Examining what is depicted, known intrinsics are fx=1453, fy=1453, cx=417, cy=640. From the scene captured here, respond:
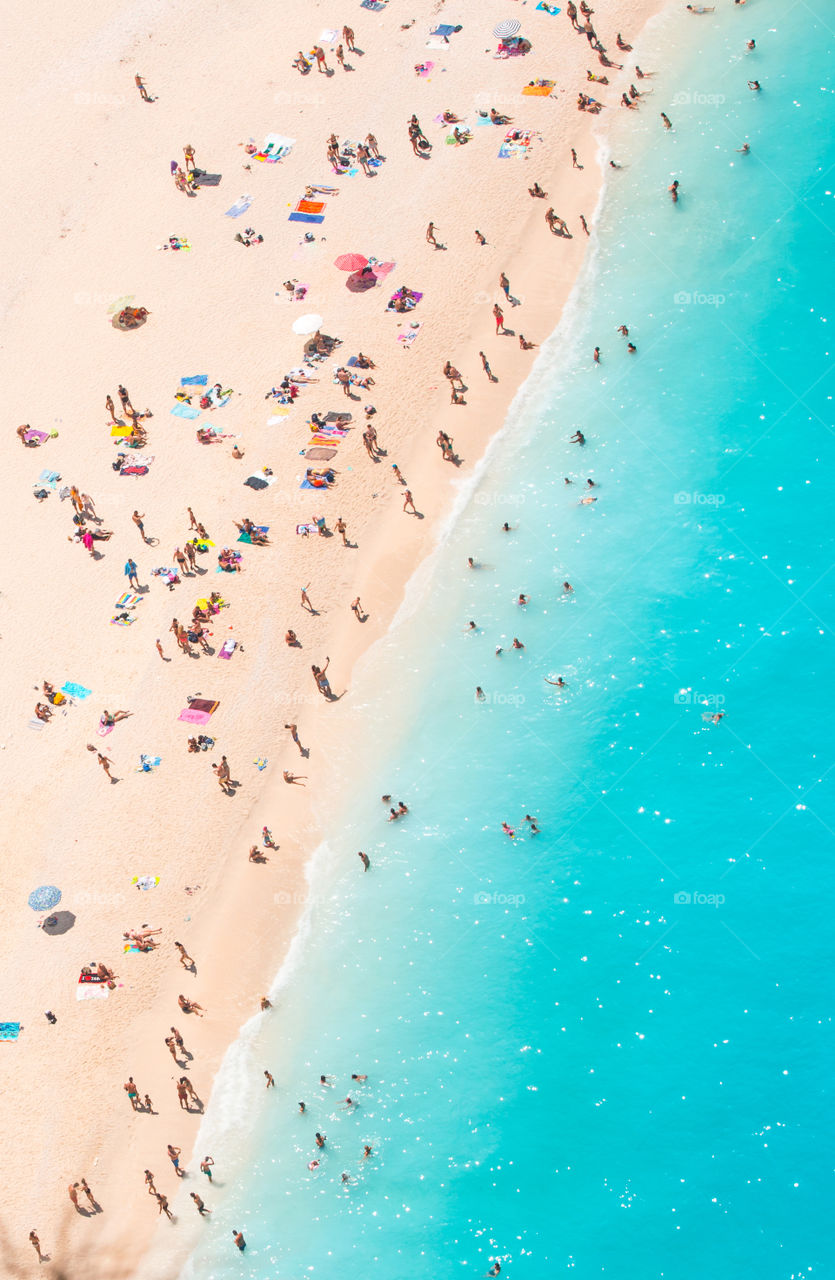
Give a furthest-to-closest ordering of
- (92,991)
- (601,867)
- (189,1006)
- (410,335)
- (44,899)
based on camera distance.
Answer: (410,335), (44,899), (601,867), (92,991), (189,1006)

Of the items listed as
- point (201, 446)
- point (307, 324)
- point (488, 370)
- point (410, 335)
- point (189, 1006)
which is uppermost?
point (307, 324)

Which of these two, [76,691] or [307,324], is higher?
[307,324]

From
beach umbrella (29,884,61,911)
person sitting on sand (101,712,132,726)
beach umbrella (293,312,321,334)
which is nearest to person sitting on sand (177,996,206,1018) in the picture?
beach umbrella (29,884,61,911)

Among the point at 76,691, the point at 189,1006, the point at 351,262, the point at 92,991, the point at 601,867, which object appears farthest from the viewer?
the point at 351,262

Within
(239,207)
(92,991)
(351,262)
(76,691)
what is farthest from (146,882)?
(239,207)

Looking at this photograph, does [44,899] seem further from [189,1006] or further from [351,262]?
[351,262]

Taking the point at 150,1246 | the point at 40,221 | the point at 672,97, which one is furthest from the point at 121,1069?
the point at 672,97

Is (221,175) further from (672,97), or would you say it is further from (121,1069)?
(121,1069)
